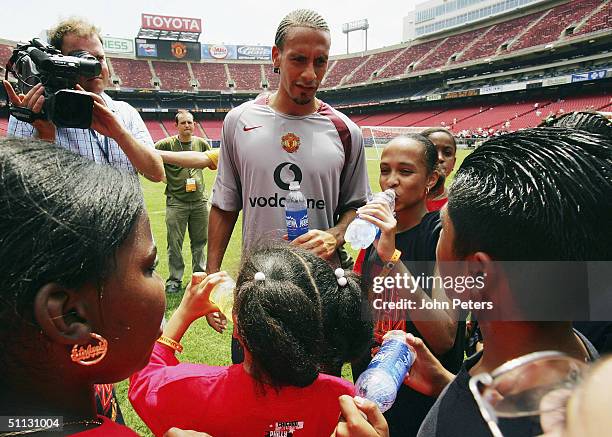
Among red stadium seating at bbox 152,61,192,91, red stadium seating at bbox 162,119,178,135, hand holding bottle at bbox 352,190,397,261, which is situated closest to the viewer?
hand holding bottle at bbox 352,190,397,261

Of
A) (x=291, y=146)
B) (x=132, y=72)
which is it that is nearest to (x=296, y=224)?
(x=291, y=146)

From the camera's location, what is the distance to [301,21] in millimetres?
2445

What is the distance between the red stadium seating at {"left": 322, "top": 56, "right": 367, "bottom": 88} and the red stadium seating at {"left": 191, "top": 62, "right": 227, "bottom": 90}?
15.2 metres

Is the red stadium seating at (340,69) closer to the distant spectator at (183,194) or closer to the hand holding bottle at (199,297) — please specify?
the distant spectator at (183,194)

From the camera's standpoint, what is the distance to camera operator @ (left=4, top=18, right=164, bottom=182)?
229cm

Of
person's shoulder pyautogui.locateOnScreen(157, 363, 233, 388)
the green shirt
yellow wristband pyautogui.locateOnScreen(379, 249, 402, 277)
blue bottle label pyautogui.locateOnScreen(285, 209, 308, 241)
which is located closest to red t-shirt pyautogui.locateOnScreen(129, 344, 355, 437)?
person's shoulder pyautogui.locateOnScreen(157, 363, 233, 388)

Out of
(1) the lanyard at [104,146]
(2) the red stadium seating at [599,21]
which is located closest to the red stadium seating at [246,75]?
(2) the red stadium seating at [599,21]

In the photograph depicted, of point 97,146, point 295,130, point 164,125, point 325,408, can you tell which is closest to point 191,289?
point 325,408

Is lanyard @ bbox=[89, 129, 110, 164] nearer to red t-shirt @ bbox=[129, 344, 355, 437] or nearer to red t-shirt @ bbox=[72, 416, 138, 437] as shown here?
red t-shirt @ bbox=[129, 344, 355, 437]

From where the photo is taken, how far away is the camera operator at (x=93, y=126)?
7.51ft

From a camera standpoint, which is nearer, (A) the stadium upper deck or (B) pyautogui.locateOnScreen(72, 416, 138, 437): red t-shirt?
(B) pyautogui.locateOnScreen(72, 416, 138, 437): red t-shirt

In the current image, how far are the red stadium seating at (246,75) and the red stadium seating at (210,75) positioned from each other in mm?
1672

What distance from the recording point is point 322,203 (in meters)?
2.60

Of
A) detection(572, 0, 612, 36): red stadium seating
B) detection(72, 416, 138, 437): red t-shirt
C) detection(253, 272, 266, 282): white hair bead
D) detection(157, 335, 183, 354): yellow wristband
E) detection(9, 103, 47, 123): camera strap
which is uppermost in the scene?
detection(572, 0, 612, 36): red stadium seating
